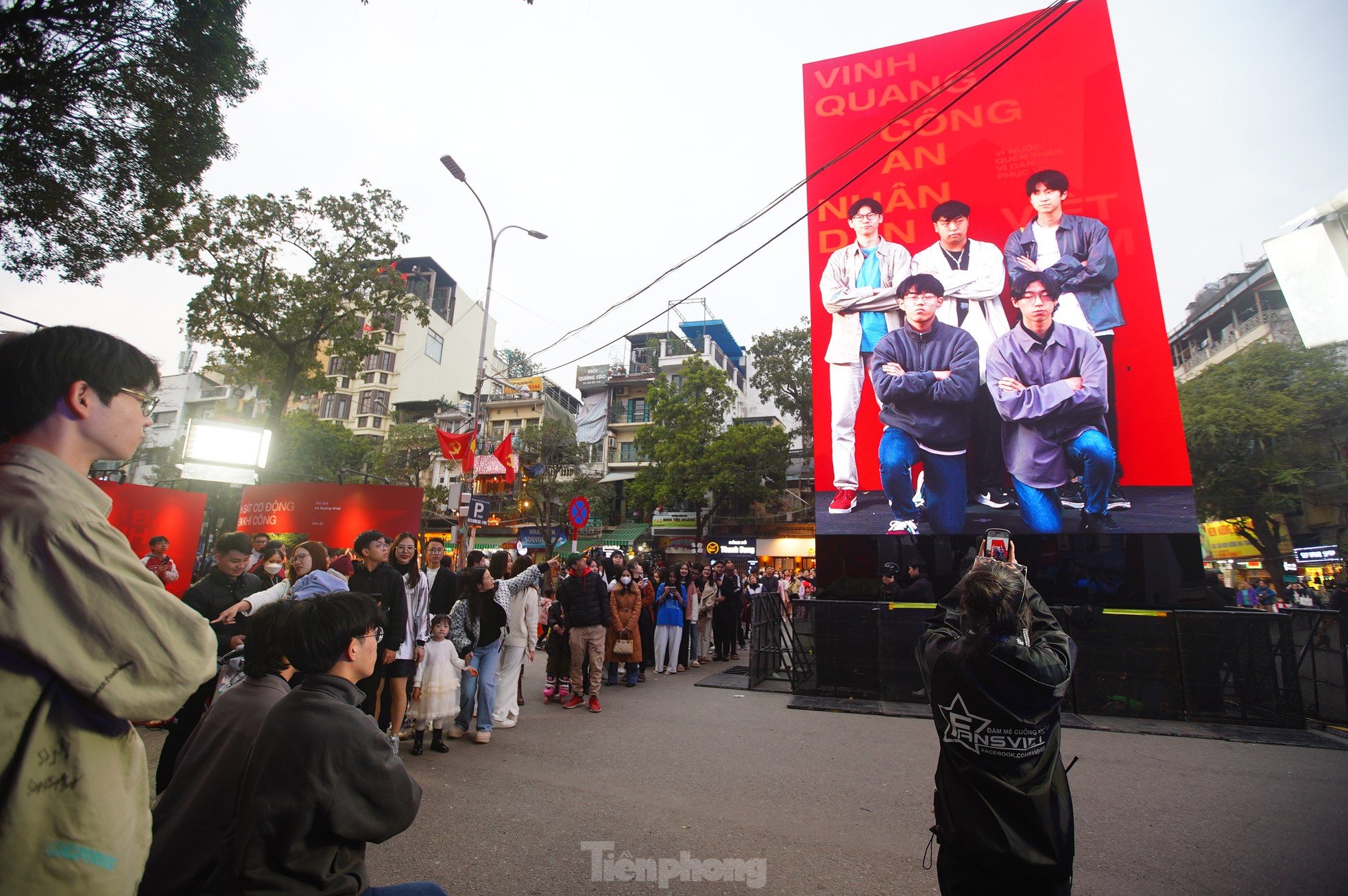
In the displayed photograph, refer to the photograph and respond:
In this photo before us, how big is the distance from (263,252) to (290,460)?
722 inches

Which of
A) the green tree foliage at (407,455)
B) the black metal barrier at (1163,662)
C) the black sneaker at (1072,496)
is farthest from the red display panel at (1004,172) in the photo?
the green tree foliage at (407,455)

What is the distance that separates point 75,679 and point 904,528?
11.5 metres

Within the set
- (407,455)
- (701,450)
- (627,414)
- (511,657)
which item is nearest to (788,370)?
(701,450)

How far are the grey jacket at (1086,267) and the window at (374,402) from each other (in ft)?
137

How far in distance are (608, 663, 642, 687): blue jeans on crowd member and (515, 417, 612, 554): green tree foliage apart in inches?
905

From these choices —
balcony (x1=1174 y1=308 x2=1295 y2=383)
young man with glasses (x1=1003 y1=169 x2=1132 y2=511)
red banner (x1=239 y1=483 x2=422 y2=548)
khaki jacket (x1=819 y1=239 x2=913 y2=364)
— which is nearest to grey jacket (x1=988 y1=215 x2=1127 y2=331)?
young man with glasses (x1=1003 y1=169 x2=1132 y2=511)

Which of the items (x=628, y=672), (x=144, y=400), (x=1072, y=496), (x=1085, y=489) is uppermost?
(x=1085, y=489)

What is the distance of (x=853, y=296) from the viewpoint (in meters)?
12.5

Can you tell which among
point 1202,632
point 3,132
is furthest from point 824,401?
point 3,132

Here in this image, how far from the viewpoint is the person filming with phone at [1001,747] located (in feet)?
7.38

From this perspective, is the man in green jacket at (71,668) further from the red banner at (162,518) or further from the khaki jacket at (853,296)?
the red banner at (162,518)

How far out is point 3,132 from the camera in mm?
6301

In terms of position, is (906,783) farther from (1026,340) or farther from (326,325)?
(326,325)

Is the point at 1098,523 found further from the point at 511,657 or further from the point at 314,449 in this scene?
the point at 314,449
